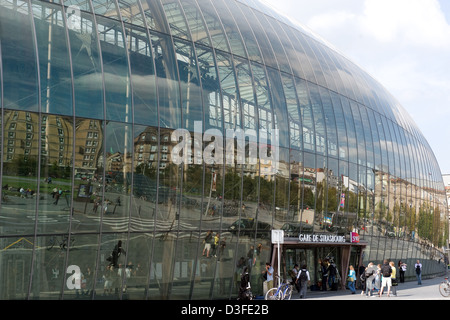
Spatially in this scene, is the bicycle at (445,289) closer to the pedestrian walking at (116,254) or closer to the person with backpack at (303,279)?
the person with backpack at (303,279)

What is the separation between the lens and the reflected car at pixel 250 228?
70.5 ft

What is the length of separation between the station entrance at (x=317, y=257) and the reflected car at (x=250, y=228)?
817 millimetres

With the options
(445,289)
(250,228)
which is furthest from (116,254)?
(445,289)

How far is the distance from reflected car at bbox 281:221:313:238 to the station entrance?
0.52m

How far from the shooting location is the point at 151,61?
1878cm

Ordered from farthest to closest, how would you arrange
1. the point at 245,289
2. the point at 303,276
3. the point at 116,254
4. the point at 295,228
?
the point at 295,228, the point at 303,276, the point at 245,289, the point at 116,254

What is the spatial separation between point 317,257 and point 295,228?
146 inches

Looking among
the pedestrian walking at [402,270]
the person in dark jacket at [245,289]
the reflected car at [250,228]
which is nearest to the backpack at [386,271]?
the reflected car at [250,228]

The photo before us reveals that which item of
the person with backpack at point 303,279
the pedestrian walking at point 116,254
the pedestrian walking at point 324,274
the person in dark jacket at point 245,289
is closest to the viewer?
the pedestrian walking at point 116,254

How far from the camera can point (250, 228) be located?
2220 cm

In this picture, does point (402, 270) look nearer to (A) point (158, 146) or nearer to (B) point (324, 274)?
(B) point (324, 274)

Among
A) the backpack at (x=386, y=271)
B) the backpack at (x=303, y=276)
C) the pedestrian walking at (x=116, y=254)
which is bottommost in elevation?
the backpack at (x=303, y=276)
